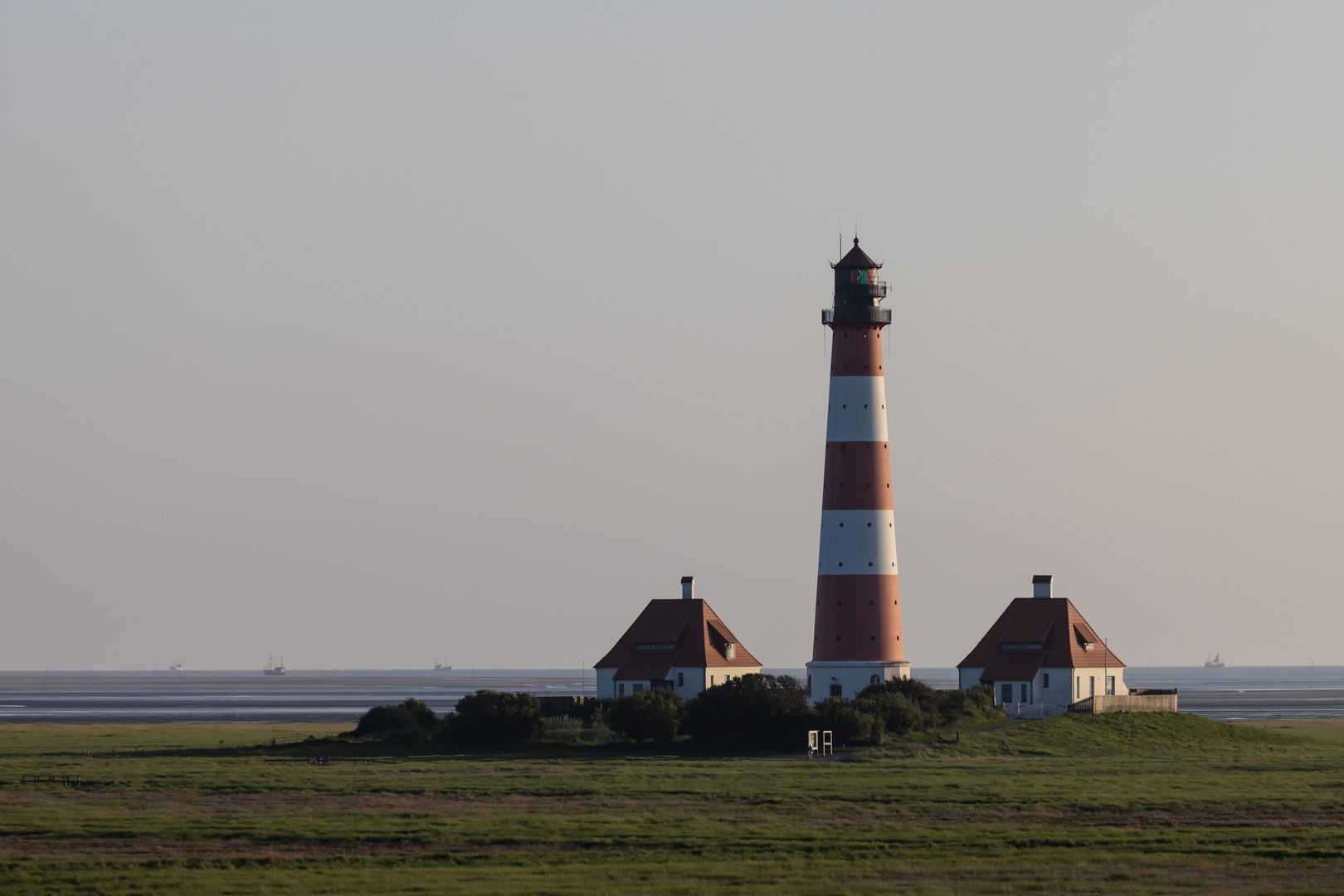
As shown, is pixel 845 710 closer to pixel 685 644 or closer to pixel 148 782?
pixel 685 644

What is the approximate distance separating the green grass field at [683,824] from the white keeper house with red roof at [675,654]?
12.3 meters

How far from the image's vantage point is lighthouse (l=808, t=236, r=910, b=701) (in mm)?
73688

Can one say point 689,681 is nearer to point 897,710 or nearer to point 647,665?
point 647,665

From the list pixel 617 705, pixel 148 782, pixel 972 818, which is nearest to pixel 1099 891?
pixel 972 818

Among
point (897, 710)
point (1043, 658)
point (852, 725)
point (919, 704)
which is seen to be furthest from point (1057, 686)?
point (852, 725)

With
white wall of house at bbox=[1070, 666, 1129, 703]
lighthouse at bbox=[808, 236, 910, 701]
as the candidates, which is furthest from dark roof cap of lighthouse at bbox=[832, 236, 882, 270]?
white wall of house at bbox=[1070, 666, 1129, 703]

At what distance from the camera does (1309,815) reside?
44.5m

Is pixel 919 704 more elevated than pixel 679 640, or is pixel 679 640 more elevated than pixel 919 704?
pixel 679 640

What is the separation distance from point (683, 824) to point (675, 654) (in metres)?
37.7

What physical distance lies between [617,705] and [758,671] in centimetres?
1118

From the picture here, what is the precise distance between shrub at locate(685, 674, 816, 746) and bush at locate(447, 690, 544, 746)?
6287 mm

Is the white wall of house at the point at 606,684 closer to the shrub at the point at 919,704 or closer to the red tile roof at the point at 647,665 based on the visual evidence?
the red tile roof at the point at 647,665

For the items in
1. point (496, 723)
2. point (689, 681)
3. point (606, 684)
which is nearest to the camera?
point (496, 723)

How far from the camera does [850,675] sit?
7412 centimetres
